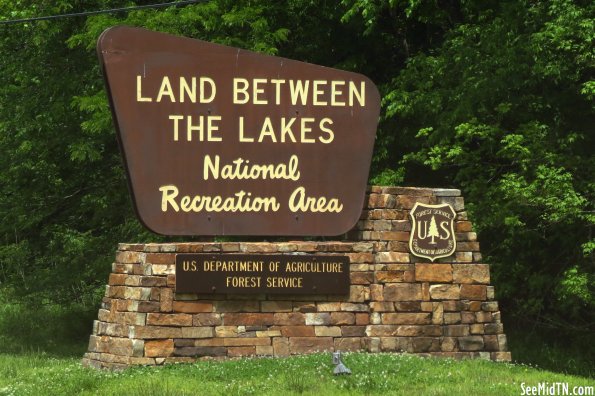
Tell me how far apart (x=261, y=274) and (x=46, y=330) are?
10.3 meters

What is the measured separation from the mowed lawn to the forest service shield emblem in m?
1.55

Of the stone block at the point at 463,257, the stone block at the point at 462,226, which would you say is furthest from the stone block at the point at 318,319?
the stone block at the point at 462,226

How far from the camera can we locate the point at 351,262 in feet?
46.0

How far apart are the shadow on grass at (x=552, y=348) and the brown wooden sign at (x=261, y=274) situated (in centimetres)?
530

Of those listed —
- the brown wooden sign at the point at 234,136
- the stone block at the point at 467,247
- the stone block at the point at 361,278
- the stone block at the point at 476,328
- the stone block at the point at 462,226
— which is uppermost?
the brown wooden sign at the point at 234,136

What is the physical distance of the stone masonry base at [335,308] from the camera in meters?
13.5

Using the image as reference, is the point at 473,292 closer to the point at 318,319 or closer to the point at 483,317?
the point at 483,317

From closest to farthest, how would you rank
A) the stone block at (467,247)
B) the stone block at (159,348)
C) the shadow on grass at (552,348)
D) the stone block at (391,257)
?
the stone block at (159,348) → the stone block at (391,257) → the stone block at (467,247) → the shadow on grass at (552,348)

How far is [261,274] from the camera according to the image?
13.7 m

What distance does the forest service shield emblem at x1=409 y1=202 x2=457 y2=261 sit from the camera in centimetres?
1438

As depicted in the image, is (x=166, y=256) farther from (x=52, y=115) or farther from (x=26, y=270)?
(x=26, y=270)

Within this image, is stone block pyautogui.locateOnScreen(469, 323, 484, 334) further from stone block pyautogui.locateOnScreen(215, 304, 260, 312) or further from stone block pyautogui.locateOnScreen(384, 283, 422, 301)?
stone block pyautogui.locateOnScreen(215, 304, 260, 312)

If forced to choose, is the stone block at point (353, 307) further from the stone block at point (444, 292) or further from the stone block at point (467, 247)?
the stone block at point (467, 247)

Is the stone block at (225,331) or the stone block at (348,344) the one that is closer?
the stone block at (225,331)
